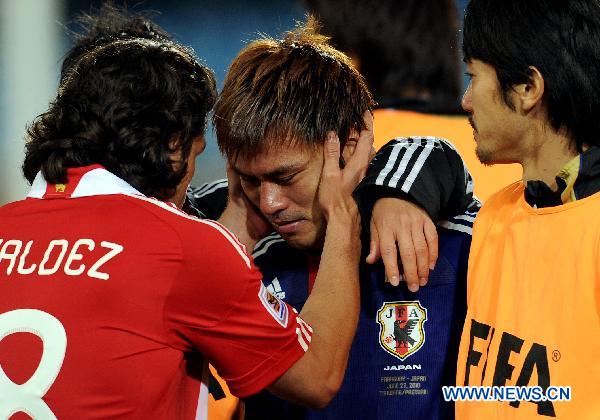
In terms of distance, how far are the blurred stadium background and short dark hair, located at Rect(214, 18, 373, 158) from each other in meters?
2.45

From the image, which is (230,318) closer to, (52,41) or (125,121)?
(125,121)

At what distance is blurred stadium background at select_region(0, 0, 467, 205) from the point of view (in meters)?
4.45

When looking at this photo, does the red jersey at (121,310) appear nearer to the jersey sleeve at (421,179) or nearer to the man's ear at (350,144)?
the jersey sleeve at (421,179)

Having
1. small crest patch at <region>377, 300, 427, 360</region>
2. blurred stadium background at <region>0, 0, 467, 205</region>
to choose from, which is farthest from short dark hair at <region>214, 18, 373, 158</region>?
blurred stadium background at <region>0, 0, 467, 205</region>

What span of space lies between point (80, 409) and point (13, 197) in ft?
10.7

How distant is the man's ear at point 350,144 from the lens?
75.0 inches

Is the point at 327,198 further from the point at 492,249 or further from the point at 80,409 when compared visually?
the point at 80,409

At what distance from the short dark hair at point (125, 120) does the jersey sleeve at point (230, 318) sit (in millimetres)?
162

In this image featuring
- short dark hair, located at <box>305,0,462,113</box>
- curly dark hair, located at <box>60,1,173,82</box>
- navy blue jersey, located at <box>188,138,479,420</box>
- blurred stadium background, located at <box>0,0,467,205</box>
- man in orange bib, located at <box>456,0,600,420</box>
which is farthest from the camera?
blurred stadium background, located at <box>0,0,467,205</box>

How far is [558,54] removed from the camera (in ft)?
4.78

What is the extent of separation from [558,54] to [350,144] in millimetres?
561

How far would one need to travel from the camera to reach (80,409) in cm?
139

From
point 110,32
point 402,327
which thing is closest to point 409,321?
point 402,327

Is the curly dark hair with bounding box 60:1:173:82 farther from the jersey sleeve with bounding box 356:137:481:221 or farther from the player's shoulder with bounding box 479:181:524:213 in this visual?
the player's shoulder with bounding box 479:181:524:213
